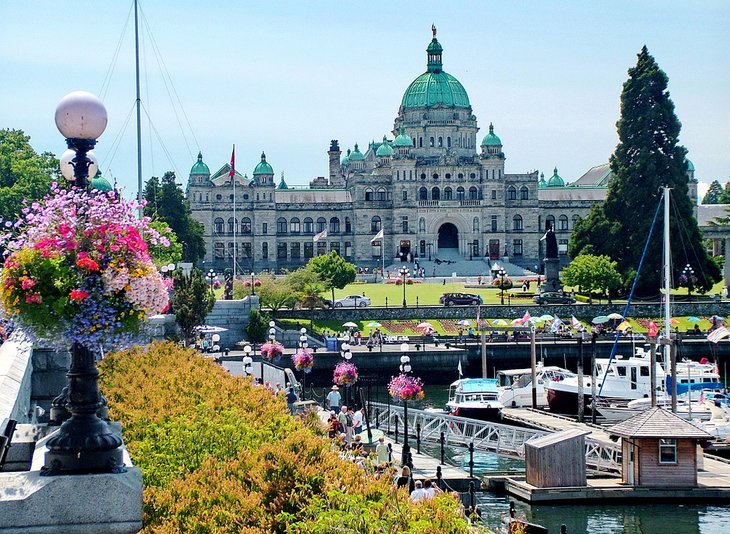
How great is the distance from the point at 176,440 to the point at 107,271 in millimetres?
4847

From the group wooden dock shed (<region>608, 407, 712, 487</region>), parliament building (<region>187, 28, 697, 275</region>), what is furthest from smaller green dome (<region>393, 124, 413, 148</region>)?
wooden dock shed (<region>608, 407, 712, 487</region>)

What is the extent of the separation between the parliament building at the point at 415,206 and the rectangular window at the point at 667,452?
4170 inches

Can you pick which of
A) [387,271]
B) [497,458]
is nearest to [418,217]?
[387,271]

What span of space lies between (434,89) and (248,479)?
141774 millimetres

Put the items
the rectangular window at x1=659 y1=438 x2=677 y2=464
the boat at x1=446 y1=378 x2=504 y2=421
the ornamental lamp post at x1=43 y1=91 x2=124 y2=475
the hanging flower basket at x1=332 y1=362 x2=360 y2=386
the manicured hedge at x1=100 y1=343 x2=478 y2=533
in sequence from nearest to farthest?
the ornamental lamp post at x1=43 y1=91 x2=124 y2=475, the manicured hedge at x1=100 y1=343 x2=478 y2=533, the rectangular window at x1=659 y1=438 x2=677 y2=464, the hanging flower basket at x1=332 y1=362 x2=360 y2=386, the boat at x1=446 y1=378 x2=504 y2=421

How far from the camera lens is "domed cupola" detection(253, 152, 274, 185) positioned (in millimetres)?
150625

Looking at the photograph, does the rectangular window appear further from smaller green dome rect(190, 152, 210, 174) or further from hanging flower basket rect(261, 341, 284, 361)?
smaller green dome rect(190, 152, 210, 174)

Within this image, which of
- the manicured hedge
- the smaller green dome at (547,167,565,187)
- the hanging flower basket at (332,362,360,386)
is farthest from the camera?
the smaller green dome at (547,167,565,187)

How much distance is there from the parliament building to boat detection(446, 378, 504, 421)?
87.6 meters

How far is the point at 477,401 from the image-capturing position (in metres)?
51.8

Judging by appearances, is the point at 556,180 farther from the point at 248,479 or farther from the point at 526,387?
the point at 248,479

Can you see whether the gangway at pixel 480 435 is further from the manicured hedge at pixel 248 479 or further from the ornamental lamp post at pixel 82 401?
the ornamental lamp post at pixel 82 401

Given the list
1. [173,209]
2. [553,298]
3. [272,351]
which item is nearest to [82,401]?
[272,351]

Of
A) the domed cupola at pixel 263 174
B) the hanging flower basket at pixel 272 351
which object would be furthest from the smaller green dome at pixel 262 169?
the hanging flower basket at pixel 272 351
